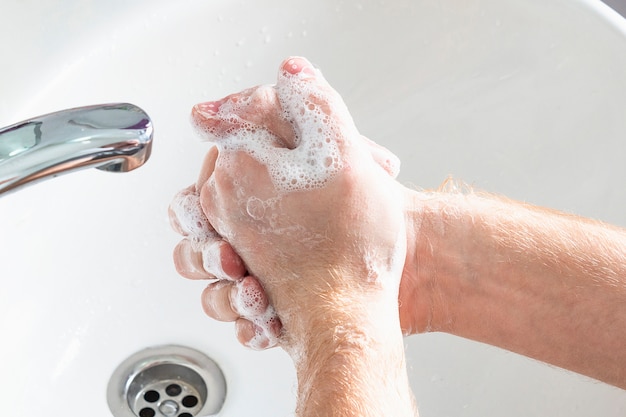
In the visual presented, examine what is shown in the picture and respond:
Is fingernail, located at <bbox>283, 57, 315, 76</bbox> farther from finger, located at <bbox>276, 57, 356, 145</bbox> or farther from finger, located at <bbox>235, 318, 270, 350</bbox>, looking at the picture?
finger, located at <bbox>235, 318, 270, 350</bbox>

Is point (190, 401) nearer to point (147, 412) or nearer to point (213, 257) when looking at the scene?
point (147, 412)

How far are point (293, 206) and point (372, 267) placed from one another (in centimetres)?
8

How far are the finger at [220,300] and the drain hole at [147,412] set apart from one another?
0.10 metres

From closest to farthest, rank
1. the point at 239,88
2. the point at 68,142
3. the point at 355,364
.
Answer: the point at 68,142 < the point at 355,364 < the point at 239,88

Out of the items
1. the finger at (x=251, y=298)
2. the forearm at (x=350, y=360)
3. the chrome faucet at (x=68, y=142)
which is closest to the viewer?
the chrome faucet at (x=68, y=142)

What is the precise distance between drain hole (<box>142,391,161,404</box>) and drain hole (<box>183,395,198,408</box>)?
2cm

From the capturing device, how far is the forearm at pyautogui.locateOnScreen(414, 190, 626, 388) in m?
0.68

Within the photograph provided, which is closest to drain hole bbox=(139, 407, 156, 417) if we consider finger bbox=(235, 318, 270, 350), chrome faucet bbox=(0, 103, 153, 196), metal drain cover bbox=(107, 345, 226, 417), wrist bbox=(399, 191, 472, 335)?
metal drain cover bbox=(107, 345, 226, 417)

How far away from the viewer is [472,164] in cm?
81

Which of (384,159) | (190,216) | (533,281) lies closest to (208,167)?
(190,216)

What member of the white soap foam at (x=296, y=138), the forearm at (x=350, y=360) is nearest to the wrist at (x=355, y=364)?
the forearm at (x=350, y=360)

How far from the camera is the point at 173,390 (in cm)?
72

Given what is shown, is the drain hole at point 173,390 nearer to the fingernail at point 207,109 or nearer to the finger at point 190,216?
the finger at point 190,216

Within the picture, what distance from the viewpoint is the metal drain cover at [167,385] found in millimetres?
701
